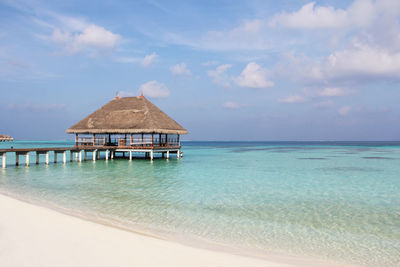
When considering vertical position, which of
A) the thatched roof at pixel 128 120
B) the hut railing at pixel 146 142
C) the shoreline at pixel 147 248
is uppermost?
the thatched roof at pixel 128 120

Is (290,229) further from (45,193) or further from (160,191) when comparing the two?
(45,193)

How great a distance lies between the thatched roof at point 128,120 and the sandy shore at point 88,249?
1640 cm

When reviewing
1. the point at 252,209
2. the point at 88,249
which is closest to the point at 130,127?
the point at 252,209

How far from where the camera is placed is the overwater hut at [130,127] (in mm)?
22656

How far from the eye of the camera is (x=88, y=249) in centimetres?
458

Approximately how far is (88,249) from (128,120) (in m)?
19.2

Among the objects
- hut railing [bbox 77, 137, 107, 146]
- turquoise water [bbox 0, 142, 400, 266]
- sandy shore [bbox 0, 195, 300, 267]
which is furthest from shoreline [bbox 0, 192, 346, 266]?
hut railing [bbox 77, 137, 107, 146]

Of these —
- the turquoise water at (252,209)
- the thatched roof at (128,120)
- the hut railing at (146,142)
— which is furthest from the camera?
the hut railing at (146,142)

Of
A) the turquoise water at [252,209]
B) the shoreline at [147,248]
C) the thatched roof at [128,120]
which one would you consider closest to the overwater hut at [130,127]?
the thatched roof at [128,120]

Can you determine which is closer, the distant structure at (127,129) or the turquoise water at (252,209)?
the turquoise water at (252,209)

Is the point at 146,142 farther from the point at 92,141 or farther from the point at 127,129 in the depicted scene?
the point at 92,141

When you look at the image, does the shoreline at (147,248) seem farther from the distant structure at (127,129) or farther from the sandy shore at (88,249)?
the distant structure at (127,129)

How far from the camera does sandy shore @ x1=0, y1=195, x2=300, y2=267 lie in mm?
4141

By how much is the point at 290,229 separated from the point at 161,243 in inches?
108
